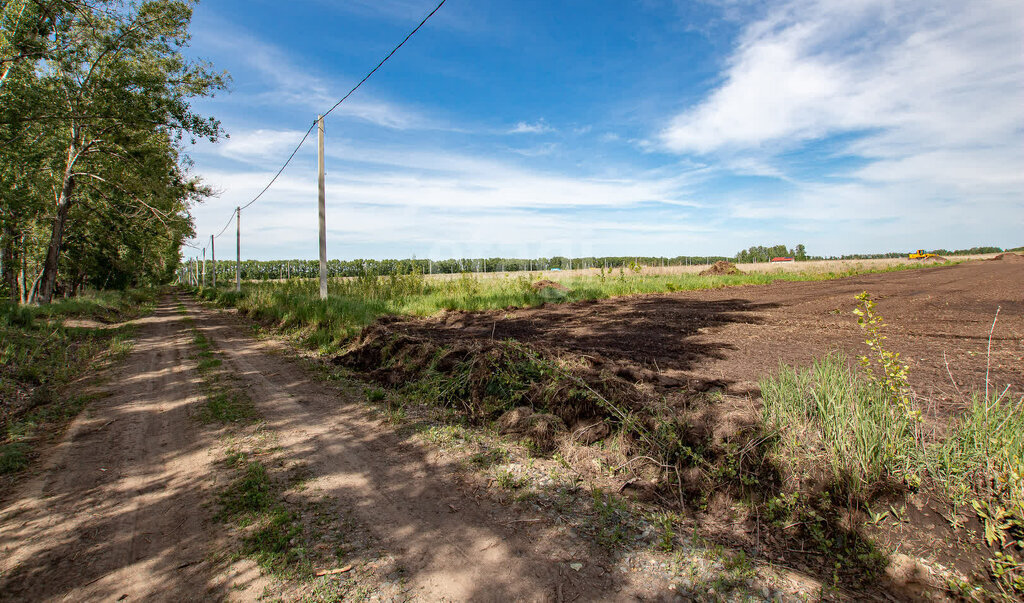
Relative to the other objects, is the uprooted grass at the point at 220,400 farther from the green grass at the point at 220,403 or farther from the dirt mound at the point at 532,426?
the dirt mound at the point at 532,426

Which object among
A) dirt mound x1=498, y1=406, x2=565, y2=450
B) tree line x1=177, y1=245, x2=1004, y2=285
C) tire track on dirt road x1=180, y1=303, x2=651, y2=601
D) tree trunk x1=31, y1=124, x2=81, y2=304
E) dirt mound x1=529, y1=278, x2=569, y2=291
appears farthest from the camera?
tree line x1=177, y1=245, x2=1004, y2=285

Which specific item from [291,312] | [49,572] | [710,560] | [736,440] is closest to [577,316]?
[291,312]

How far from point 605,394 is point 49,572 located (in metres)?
3.73

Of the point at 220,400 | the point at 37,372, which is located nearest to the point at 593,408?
the point at 220,400

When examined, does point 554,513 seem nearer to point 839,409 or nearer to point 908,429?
point 839,409

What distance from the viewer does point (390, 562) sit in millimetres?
2309

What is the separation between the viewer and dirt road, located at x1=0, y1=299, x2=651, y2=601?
2.15m

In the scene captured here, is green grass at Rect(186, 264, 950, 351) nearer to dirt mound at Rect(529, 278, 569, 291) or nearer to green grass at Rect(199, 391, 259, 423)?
dirt mound at Rect(529, 278, 569, 291)

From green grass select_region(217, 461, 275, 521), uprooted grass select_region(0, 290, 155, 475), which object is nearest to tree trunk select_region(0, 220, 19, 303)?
uprooted grass select_region(0, 290, 155, 475)

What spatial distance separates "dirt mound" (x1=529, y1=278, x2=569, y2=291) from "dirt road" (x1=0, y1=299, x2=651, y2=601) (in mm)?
13369

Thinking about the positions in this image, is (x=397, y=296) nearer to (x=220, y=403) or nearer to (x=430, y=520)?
(x=220, y=403)

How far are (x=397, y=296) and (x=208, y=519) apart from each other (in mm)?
13574

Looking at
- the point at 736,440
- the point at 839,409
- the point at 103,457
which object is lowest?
the point at 103,457

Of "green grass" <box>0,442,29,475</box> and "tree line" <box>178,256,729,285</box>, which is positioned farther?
"tree line" <box>178,256,729,285</box>
